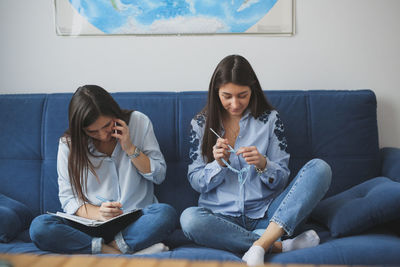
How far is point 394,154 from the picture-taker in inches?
89.2

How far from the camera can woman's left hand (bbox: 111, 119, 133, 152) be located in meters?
1.99

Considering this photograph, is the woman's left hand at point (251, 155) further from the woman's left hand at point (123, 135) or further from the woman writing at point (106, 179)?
the woman's left hand at point (123, 135)

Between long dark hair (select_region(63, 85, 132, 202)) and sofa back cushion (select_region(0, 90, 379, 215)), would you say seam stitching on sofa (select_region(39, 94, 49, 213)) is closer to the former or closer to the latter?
sofa back cushion (select_region(0, 90, 379, 215))

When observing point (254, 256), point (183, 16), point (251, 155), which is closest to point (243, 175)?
point (251, 155)

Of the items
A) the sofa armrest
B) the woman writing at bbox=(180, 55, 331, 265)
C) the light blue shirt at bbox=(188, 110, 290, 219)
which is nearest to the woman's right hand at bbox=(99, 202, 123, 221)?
the woman writing at bbox=(180, 55, 331, 265)

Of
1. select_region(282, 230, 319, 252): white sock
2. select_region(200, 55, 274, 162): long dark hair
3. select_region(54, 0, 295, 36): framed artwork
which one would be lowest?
select_region(282, 230, 319, 252): white sock

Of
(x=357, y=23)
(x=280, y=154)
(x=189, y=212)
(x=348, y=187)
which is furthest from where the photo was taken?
(x=357, y=23)

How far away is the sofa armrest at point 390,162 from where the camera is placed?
6.95ft

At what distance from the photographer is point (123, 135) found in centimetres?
199

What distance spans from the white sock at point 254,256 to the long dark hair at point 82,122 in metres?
0.78

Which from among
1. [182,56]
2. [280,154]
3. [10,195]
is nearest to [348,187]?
[280,154]

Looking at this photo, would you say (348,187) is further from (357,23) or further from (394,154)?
(357,23)

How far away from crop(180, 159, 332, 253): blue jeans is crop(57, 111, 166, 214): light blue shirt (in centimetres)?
32

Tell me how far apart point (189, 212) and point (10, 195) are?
Result: 996 millimetres
